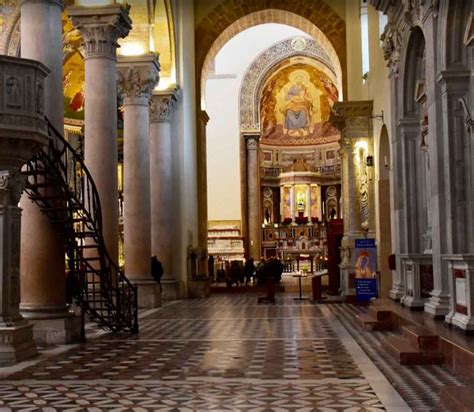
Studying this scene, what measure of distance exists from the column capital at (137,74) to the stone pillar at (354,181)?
16.9 feet

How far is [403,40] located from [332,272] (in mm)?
11931

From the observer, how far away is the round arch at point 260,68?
134ft

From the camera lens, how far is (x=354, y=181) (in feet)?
71.7

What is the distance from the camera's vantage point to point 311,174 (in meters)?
43.8

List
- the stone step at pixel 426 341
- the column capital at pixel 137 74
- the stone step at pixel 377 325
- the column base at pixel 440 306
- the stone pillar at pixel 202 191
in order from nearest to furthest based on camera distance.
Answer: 1. the stone step at pixel 426 341
2. the column base at pixel 440 306
3. the stone step at pixel 377 325
4. the column capital at pixel 137 74
5. the stone pillar at pixel 202 191

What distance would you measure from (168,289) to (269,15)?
11176 mm

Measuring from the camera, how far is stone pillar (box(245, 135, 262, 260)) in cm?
4008

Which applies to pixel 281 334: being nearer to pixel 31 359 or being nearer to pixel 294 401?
pixel 31 359

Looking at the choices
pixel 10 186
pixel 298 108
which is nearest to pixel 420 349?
pixel 10 186

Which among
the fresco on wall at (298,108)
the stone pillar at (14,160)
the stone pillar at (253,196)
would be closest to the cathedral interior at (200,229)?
the stone pillar at (14,160)

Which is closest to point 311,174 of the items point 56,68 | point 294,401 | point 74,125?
point 74,125

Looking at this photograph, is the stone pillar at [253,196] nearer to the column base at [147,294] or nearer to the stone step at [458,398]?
the column base at [147,294]

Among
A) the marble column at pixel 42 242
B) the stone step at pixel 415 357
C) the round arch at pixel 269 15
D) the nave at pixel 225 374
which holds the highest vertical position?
the round arch at pixel 269 15

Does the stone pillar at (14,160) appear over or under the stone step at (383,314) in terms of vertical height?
over
